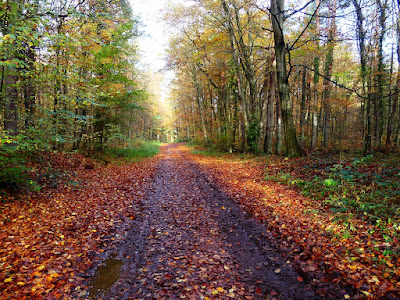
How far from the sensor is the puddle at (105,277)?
11.0 ft

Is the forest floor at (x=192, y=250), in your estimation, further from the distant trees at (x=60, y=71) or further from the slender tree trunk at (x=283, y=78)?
the slender tree trunk at (x=283, y=78)

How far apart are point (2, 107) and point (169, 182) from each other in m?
6.14

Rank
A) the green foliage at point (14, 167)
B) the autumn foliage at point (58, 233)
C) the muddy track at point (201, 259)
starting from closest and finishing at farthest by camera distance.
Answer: the muddy track at point (201, 259)
the autumn foliage at point (58, 233)
the green foliage at point (14, 167)

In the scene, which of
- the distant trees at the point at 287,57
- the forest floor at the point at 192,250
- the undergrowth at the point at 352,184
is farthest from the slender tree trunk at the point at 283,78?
the forest floor at the point at 192,250

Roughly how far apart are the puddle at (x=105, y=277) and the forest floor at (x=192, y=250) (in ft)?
0.06

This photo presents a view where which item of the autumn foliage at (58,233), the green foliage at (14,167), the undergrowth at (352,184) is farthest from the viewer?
the green foliage at (14,167)

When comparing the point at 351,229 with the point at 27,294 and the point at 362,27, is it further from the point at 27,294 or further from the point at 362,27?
the point at 362,27

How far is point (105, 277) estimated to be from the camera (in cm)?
368

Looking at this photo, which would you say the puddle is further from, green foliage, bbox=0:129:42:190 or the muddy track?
green foliage, bbox=0:129:42:190

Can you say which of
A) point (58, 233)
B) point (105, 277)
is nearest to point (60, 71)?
point (58, 233)

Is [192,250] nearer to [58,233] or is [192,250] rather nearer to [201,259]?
[201,259]

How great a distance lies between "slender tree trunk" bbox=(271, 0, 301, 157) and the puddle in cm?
976

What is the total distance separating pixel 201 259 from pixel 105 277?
1.69 m

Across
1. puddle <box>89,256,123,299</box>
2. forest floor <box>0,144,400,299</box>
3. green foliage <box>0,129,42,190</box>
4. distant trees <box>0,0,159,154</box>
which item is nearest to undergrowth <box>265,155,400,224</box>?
forest floor <box>0,144,400,299</box>
